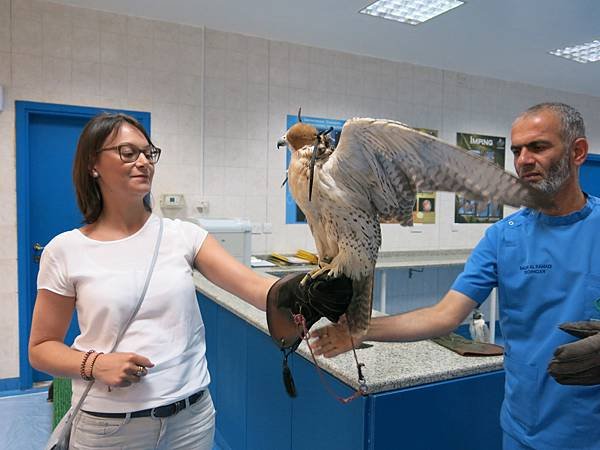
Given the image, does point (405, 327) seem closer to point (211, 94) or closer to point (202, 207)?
point (202, 207)

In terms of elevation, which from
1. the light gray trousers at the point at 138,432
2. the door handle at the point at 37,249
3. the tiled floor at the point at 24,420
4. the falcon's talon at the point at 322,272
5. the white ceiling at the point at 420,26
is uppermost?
the white ceiling at the point at 420,26

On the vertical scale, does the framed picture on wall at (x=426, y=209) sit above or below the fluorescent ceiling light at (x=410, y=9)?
below

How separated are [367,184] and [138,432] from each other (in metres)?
0.82

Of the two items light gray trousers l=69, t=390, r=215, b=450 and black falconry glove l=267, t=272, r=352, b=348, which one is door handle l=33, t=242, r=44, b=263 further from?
black falconry glove l=267, t=272, r=352, b=348

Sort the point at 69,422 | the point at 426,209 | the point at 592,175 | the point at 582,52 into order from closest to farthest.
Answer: the point at 69,422, the point at 582,52, the point at 426,209, the point at 592,175

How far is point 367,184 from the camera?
96cm

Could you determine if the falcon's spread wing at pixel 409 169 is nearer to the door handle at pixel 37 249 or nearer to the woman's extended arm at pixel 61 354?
the woman's extended arm at pixel 61 354

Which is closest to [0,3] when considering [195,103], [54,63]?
[54,63]

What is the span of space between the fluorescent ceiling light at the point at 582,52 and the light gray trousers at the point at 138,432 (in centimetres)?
483

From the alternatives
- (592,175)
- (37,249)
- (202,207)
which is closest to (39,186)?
(37,249)

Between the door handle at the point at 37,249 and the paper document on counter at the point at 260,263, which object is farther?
the paper document on counter at the point at 260,263

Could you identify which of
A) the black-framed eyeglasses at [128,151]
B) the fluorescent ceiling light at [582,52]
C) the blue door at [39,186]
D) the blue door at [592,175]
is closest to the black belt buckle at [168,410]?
the black-framed eyeglasses at [128,151]

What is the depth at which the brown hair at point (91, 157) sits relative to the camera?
1.21m

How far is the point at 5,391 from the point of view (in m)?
3.52
